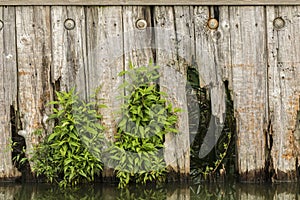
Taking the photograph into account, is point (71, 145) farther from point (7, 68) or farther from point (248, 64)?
point (248, 64)

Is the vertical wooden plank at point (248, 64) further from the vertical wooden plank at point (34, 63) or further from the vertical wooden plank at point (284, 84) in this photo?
the vertical wooden plank at point (34, 63)

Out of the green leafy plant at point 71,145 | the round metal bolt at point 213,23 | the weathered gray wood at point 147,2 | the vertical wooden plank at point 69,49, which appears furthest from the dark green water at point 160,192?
the weathered gray wood at point 147,2

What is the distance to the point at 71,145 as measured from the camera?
6.37 m

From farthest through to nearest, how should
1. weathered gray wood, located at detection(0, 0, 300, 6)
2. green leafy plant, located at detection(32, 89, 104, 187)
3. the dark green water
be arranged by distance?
weathered gray wood, located at detection(0, 0, 300, 6), green leafy plant, located at detection(32, 89, 104, 187), the dark green water

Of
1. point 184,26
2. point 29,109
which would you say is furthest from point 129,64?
point 29,109

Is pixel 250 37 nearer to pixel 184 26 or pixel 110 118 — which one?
pixel 184 26

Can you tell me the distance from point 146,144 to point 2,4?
1906 millimetres

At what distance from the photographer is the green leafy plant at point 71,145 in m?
6.38

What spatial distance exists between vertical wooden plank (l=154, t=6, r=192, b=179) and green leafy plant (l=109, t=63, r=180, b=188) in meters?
0.08

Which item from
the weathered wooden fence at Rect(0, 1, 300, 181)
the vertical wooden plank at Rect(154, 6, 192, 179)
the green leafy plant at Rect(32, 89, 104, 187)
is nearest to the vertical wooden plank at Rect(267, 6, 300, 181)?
the weathered wooden fence at Rect(0, 1, 300, 181)

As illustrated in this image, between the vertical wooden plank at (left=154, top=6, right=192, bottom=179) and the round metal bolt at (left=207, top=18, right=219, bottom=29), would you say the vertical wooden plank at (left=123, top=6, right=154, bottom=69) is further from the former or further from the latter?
the round metal bolt at (left=207, top=18, right=219, bottom=29)

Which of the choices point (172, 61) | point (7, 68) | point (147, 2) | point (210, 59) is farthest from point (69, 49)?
point (210, 59)

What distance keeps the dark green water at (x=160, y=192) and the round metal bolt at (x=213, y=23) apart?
1.51 metres

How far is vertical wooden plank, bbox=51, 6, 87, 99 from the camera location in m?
6.55
